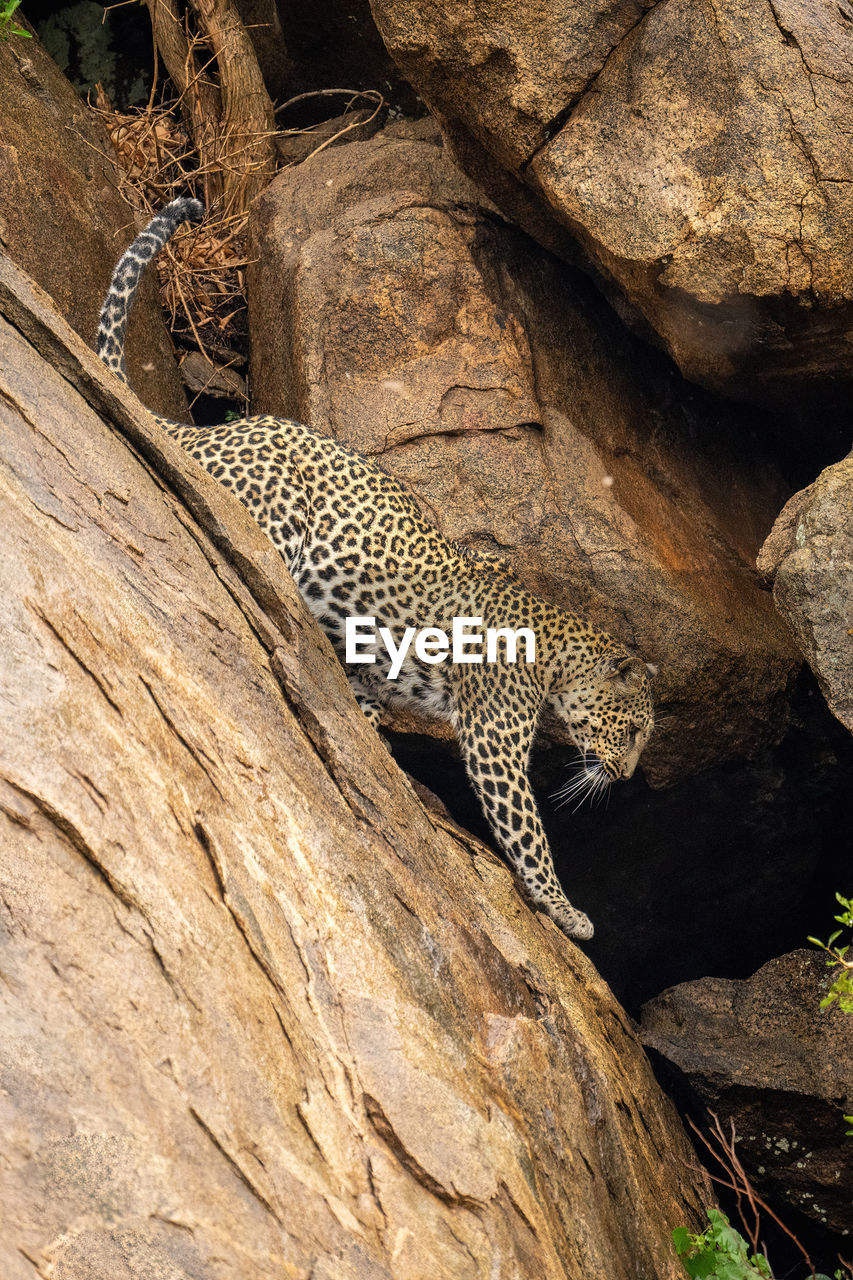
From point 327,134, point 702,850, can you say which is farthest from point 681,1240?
point 327,134

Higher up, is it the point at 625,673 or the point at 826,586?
the point at 826,586

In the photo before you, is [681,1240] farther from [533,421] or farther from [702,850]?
[533,421]

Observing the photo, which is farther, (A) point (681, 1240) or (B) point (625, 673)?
(B) point (625, 673)

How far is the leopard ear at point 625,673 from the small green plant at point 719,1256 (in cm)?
265

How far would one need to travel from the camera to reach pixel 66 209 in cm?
670

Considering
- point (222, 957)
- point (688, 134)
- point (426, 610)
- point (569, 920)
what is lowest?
point (569, 920)

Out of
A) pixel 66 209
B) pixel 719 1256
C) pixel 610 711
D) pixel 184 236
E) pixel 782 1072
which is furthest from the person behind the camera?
pixel 184 236

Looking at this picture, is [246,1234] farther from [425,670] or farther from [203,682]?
[425,670]

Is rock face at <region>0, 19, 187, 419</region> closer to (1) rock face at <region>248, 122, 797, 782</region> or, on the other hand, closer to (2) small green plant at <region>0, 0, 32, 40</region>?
(1) rock face at <region>248, 122, 797, 782</region>

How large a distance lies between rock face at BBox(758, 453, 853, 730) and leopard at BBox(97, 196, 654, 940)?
4.11 ft

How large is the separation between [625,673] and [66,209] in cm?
410

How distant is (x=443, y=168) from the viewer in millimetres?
7258

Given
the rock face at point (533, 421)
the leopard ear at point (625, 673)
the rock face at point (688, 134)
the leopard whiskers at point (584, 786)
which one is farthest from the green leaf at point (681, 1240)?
the rock face at point (688, 134)

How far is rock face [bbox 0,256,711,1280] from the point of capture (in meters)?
2.98
